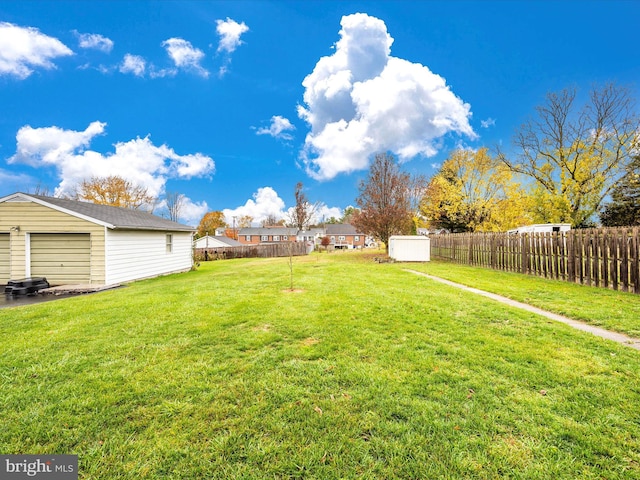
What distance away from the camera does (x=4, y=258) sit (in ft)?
34.5

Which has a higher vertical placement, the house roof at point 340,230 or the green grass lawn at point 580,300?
the house roof at point 340,230

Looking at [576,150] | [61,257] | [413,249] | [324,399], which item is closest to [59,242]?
[61,257]

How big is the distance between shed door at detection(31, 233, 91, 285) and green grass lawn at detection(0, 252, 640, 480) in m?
6.97

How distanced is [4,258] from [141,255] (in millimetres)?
4637

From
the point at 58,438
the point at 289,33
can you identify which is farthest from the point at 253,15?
the point at 58,438

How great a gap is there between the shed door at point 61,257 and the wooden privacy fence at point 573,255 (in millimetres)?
17543

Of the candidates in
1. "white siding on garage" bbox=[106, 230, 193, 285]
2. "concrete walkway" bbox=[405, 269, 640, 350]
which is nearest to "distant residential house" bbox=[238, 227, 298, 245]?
"white siding on garage" bbox=[106, 230, 193, 285]

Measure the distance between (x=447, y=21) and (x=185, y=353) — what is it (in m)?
18.7

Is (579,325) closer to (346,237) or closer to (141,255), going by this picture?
(141,255)

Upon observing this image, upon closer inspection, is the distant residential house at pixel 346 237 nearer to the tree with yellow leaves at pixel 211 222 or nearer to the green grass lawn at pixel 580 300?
the tree with yellow leaves at pixel 211 222

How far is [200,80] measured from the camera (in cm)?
1612

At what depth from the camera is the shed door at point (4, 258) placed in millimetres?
10438

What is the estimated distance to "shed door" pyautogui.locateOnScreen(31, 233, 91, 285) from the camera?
1045 cm

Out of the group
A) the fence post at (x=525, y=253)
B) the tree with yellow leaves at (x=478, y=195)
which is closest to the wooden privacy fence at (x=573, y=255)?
the fence post at (x=525, y=253)
